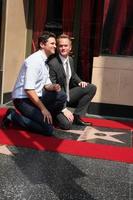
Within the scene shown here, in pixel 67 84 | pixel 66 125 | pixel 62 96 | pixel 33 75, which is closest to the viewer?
pixel 33 75

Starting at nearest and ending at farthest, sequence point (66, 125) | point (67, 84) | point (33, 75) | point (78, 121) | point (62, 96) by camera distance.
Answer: point (33, 75), point (62, 96), point (66, 125), point (67, 84), point (78, 121)

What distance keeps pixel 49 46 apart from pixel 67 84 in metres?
0.80

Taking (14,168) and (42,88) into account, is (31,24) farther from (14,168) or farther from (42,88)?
(14,168)

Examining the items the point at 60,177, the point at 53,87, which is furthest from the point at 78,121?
the point at 60,177

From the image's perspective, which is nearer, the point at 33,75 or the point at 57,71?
the point at 33,75

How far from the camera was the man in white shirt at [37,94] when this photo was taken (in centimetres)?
598

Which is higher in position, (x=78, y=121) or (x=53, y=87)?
(x=53, y=87)

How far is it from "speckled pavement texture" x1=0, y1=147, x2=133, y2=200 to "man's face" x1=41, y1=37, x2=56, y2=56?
153 centimetres

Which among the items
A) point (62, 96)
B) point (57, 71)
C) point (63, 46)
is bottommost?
point (62, 96)

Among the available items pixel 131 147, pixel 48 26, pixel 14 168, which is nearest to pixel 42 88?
pixel 131 147

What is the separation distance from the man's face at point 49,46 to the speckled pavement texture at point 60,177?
5.03ft

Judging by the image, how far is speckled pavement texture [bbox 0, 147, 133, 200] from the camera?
3.99m

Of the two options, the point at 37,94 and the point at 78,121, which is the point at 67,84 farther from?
the point at 37,94

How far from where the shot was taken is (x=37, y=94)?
243 inches
